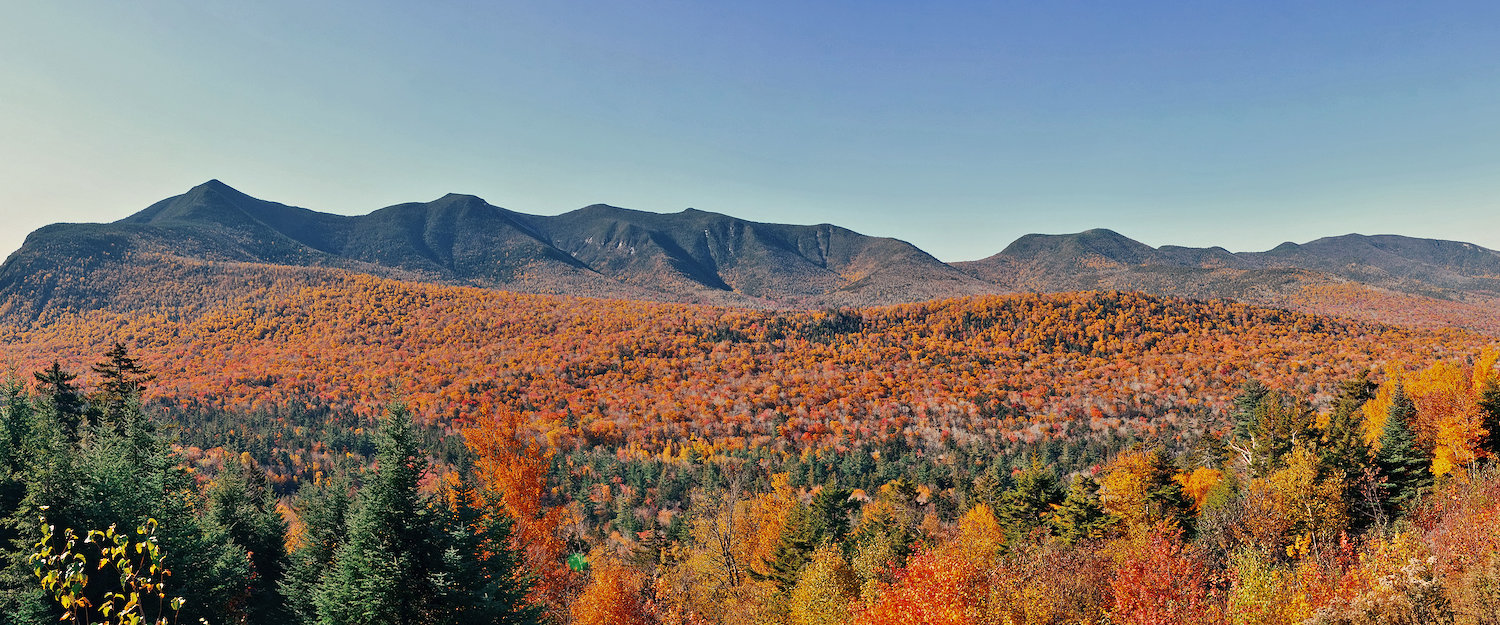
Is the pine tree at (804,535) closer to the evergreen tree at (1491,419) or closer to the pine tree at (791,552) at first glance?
the pine tree at (791,552)

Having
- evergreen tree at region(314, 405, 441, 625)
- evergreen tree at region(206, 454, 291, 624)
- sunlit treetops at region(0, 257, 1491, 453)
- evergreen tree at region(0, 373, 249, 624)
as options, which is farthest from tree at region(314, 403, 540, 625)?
sunlit treetops at region(0, 257, 1491, 453)

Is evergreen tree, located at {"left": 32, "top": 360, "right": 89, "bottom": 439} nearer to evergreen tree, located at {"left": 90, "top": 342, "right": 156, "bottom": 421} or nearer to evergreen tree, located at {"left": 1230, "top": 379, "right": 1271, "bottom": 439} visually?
evergreen tree, located at {"left": 90, "top": 342, "right": 156, "bottom": 421}

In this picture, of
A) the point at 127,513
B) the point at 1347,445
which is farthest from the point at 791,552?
the point at 1347,445

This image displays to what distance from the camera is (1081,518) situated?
43719mm

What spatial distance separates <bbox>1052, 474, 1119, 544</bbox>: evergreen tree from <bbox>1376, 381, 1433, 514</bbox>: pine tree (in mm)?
16636

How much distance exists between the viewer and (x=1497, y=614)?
17.1 m

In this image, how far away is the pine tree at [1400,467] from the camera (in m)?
39.8

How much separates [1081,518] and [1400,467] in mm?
20680

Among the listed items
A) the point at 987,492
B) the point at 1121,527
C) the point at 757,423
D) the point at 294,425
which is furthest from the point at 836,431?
the point at 294,425

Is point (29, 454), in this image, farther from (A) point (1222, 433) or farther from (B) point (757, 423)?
(B) point (757, 423)

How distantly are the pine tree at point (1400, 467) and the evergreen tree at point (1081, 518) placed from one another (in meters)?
16.6

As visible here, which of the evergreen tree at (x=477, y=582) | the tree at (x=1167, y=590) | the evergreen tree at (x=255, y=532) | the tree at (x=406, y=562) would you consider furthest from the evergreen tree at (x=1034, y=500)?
the evergreen tree at (x=255, y=532)

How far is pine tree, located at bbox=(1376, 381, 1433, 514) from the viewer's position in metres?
39.8

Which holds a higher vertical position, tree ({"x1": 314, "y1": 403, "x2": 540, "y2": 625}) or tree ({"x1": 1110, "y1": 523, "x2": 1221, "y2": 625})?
tree ({"x1": 314, "y1": 403, "x2": 540, "y2": 625})
